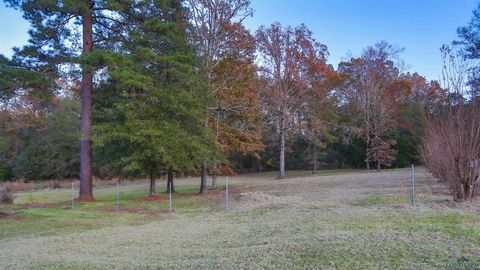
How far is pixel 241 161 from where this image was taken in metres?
57.5

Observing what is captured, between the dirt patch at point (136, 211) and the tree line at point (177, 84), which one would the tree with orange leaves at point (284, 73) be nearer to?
the tree line at point (177, 84)

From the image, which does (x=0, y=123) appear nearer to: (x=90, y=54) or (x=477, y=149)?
(x=90, y=54)

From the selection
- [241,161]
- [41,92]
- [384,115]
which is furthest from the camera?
[241,161]

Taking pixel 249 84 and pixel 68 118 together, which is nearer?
pixel 249 84

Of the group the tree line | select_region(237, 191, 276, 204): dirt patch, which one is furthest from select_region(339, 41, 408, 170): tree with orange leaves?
select_region(237, 191, 276, 204): dirt patch

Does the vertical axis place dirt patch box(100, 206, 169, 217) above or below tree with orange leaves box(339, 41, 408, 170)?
below

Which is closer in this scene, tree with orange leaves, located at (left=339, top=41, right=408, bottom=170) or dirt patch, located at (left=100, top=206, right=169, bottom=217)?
dirt patch, located at (left=100, top=206, right=169, bottom=217)

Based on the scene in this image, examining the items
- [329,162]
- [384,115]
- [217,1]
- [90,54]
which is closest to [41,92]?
[90,54]

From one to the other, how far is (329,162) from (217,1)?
33.1 meters

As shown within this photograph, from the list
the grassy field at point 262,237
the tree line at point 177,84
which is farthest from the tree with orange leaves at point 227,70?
the grassy field at point 262,237

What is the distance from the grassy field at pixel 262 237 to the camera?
5.79 metres

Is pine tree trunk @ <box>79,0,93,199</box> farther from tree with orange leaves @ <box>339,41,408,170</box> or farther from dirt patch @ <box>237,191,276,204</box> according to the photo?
tree with orange leaves @ <box>339,41,408,170</box>

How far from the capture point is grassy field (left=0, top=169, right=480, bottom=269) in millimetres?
5793

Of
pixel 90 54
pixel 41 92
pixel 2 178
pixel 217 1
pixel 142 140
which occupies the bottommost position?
pixel 2 178
